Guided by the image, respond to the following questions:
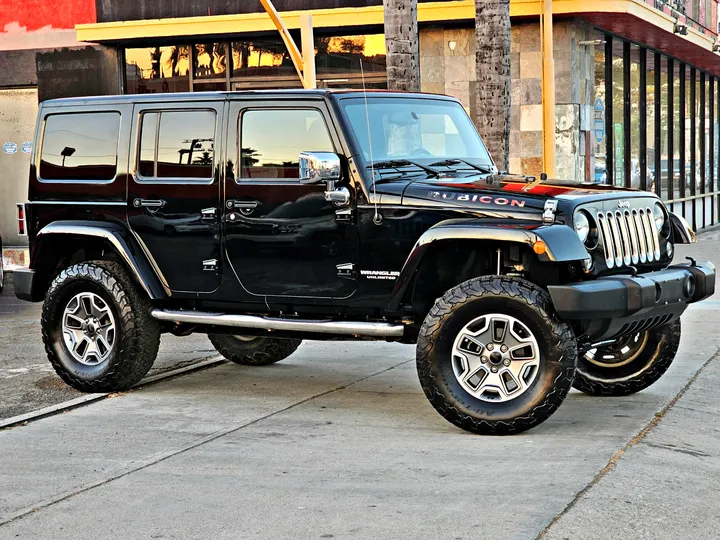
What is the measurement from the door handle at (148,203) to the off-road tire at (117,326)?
0.47m

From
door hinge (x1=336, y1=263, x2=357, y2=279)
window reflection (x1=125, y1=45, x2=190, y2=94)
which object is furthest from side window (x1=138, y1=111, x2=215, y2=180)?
window reflection (x1=125, y1=45, x2=190, y2=94)

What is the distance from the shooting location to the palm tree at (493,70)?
46.5 ft

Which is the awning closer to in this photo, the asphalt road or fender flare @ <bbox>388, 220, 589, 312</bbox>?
the asphalt road

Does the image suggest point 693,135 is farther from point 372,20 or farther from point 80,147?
point 80,147

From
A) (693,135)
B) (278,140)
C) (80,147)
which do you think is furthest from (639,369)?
(693,135)

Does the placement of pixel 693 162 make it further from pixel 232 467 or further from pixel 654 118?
pixel 232 467

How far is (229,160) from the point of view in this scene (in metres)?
8.00

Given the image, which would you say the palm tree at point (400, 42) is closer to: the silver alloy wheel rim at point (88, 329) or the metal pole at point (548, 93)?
the silver alloy wheel rim at point (88, 329)

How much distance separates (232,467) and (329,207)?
2.02 m

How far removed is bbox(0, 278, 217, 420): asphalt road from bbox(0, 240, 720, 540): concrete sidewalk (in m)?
0.56

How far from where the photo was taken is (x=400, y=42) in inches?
487

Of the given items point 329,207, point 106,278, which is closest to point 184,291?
point 106,278

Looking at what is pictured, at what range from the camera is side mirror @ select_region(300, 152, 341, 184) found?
23.6 feet

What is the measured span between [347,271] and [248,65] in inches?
610
